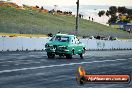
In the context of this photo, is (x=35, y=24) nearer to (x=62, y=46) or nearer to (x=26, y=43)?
(x=26, y=43)

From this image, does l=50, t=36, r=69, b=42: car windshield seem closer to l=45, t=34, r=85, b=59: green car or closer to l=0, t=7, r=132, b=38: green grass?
l=45, t=34, r=85, b=59: green car

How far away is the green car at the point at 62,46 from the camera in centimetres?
3044

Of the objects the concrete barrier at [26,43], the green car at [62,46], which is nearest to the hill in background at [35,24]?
the concrete barrier at [26,43]

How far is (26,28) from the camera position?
66.9m

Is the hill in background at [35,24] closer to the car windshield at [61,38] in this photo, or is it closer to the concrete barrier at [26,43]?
the concrete barrier at [26,43]

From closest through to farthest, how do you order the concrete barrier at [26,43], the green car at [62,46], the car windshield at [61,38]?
the green car at [62,46]
the car windshield at [61,38]
the concrete barrier at [26,43]

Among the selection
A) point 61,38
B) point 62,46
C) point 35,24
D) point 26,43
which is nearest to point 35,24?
point 35,24

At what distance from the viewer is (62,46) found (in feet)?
101

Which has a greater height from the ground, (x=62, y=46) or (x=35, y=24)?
(x=35, y=24)

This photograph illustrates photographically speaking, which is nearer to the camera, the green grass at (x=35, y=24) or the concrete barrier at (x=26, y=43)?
the concrete barrier at (x=26, y=43)

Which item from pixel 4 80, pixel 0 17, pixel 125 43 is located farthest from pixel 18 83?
pixel 0 17

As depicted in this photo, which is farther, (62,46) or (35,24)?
(35,24)

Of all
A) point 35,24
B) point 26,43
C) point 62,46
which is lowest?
point 26,43

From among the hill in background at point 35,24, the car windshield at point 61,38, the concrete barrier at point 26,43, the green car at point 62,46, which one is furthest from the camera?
the hill in background at point 35,24
